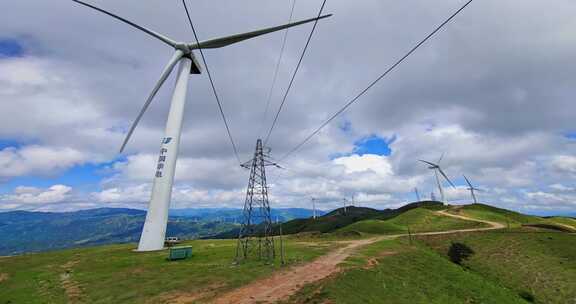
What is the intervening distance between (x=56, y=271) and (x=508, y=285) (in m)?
65.1

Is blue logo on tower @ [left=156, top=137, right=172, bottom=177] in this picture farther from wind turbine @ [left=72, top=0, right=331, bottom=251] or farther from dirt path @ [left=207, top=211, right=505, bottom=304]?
dirt path @ [left=207, top=211, right=505, bottom=304]

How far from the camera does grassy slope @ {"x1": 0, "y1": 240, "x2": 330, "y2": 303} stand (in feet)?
90.9

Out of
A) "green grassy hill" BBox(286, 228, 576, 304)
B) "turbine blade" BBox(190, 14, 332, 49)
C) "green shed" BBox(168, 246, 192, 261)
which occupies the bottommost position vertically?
"green grassy hill" BBox(286, 228, 576, 304)

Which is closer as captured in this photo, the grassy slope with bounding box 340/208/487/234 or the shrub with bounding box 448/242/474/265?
the shrub with bounding box 448/242/474/265

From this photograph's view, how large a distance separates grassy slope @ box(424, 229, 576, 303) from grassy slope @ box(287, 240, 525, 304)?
520 centimetres

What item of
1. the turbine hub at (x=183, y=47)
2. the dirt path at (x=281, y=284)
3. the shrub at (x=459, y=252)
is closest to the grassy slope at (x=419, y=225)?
the shrub at (x=459, y=252)

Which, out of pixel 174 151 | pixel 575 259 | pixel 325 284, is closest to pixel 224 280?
pixel 325 284

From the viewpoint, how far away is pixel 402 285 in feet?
107

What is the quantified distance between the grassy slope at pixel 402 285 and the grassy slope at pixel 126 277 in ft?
29.1

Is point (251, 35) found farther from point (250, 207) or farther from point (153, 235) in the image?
point (153, 235)

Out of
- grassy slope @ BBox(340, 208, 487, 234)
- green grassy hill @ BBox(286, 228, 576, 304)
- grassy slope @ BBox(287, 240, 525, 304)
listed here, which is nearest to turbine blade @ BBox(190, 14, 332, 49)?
grassy slope @ BBox(287, 240, 525, 304)

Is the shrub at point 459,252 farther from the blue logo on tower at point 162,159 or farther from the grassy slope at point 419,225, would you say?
the blue logo on tower at point 162,159

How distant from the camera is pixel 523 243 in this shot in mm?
59750

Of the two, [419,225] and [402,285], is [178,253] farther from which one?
[419,225]
